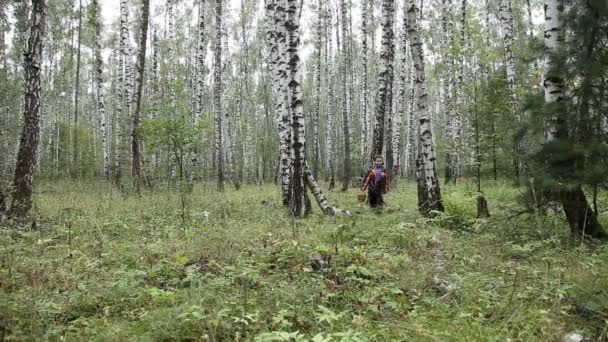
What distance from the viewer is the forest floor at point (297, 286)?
122 inches

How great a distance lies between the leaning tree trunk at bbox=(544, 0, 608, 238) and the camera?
232 inches

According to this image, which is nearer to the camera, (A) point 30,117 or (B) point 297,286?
(B) point 297,286

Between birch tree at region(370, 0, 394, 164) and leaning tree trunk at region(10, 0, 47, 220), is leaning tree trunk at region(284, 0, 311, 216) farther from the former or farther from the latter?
leaning tree trunk at region(10, 0, 47, 220)

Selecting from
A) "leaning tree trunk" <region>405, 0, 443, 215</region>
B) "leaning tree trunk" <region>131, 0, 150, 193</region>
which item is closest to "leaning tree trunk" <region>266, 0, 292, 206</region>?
"leaning tree trunk" <region>405, 0, 443, 215</region>

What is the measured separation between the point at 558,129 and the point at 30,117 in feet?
29.4

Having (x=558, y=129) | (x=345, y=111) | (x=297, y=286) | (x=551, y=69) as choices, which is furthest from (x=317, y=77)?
(x=297, y=286)

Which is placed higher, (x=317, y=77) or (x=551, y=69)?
(x=317, y=77)

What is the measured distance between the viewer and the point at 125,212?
30.1 ft

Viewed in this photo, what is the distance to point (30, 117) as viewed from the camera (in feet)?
23.5

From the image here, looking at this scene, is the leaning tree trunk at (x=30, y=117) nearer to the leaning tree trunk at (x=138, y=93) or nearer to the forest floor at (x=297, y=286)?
the forest floor at (x=297, y=286)

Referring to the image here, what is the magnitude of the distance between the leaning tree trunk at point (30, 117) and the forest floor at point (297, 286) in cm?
65

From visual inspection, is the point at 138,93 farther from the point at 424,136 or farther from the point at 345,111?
the point at 424,136

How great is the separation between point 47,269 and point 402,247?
4665mm

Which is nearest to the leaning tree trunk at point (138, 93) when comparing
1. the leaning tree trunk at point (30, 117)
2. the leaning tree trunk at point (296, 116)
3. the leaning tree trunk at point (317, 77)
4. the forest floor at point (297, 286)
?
the leaning tree trunk at point (30, 117)
